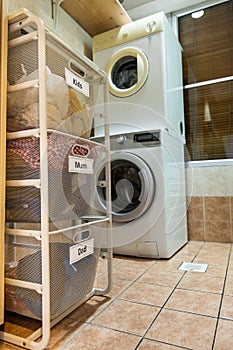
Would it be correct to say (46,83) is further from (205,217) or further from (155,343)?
(205,217)

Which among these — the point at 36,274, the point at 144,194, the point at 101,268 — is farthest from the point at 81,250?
the point at 144,194

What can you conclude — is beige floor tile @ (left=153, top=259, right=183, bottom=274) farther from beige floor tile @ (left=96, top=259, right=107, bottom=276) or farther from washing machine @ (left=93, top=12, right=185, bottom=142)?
washing machine @ (left=93, top=12, right=185, bottom=142)

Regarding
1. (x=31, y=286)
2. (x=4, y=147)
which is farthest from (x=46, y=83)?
(x=31, y=286)

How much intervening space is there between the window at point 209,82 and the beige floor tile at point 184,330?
1689 mm

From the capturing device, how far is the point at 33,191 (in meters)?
0.91

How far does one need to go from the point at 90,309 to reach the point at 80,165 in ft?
2.06

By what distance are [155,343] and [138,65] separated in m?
1.87

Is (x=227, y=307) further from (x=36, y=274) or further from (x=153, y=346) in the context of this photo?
(x=36, y=274)

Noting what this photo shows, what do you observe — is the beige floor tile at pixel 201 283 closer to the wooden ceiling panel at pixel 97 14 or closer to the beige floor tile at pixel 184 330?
the beige floor tile at pixel 184 330

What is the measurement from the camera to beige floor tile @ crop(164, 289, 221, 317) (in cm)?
109

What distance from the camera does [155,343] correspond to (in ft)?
2.86

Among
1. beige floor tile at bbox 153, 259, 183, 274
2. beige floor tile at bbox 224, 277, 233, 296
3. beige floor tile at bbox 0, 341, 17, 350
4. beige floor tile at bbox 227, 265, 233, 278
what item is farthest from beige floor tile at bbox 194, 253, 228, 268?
beige floor tile at bbox 0, 341, 17, 350

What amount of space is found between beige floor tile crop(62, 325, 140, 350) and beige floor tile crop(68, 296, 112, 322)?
10 cm

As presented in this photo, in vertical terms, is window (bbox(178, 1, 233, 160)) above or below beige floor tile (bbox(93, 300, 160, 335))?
above
